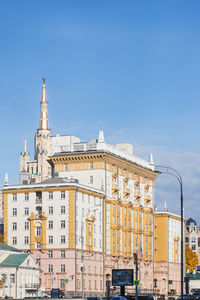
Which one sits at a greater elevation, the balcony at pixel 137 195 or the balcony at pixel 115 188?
the balcony at pixel 115 188

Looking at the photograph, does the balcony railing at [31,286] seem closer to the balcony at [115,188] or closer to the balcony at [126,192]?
the balcony at [115,188]

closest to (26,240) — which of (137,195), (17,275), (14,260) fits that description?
(14,260)

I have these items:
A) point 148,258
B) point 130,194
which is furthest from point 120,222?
point 148,258

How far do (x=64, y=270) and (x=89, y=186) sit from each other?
19.2 metres

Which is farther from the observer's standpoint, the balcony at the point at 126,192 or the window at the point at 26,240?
the balcony at the point at 126,192

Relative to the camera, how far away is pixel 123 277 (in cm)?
9656

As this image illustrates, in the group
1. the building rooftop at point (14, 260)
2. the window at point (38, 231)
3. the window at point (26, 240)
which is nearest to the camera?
the building rooftop at point (14, 260)

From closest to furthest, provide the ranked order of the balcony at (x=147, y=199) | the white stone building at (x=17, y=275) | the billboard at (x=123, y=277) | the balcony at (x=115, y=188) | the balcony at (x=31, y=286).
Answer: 1. the billboard at (x=123, y=277)
2. the white stone building at (x=17, y=275)
3. the balcony at (x=31, y=286)
4. the balcony at (x=115, y=188)
5. the balcony at (x=147, y=199)

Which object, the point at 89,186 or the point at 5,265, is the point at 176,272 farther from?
the point at 5,265

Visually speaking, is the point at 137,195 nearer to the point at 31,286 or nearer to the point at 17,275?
the point at 31,286

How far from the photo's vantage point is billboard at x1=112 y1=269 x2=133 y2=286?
95875mm

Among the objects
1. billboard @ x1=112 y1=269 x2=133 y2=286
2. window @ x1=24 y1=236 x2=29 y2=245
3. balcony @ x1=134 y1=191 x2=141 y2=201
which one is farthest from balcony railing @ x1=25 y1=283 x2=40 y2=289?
balcony @ x1=134 y1=191 x2=141 y2=201

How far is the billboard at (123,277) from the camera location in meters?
95.9

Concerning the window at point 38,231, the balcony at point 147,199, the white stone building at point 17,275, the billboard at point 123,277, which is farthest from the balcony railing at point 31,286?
the balcony at point 147,199
